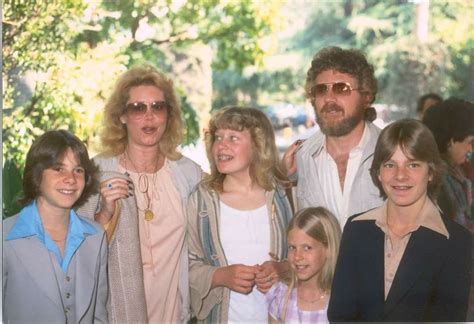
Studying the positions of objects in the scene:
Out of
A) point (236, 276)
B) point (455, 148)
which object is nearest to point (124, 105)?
point (236, 276)

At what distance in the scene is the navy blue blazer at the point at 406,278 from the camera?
3.37 meters

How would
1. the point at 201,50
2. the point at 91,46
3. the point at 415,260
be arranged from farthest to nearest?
1. the point at 201,50
2. the point at 91,46
3. the point at 415,260

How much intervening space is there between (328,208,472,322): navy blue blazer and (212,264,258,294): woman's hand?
0.36 meters

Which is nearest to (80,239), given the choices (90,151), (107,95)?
(90,151)

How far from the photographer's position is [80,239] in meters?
3.45

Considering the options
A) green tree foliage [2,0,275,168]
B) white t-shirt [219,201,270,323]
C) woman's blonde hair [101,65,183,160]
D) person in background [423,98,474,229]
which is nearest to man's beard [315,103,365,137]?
person in background [423,98,474,229]

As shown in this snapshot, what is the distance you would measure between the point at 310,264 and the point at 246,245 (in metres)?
0.29

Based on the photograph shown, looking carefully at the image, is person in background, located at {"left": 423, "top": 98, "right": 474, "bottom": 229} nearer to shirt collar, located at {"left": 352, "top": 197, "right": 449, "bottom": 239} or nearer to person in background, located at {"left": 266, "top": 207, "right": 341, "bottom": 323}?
shirt collar, located at {"left": 352, "top": 197, "right": 449, "bottom": 239}

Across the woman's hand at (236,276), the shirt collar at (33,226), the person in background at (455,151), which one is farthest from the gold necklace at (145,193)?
the person in background at (455,151)

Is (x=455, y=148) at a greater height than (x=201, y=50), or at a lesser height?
lesser

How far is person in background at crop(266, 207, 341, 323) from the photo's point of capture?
3.52 metres

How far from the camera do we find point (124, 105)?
11.5 ft

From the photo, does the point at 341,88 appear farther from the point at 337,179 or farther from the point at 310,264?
the point at 310,264

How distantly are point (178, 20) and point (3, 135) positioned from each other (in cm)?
95
